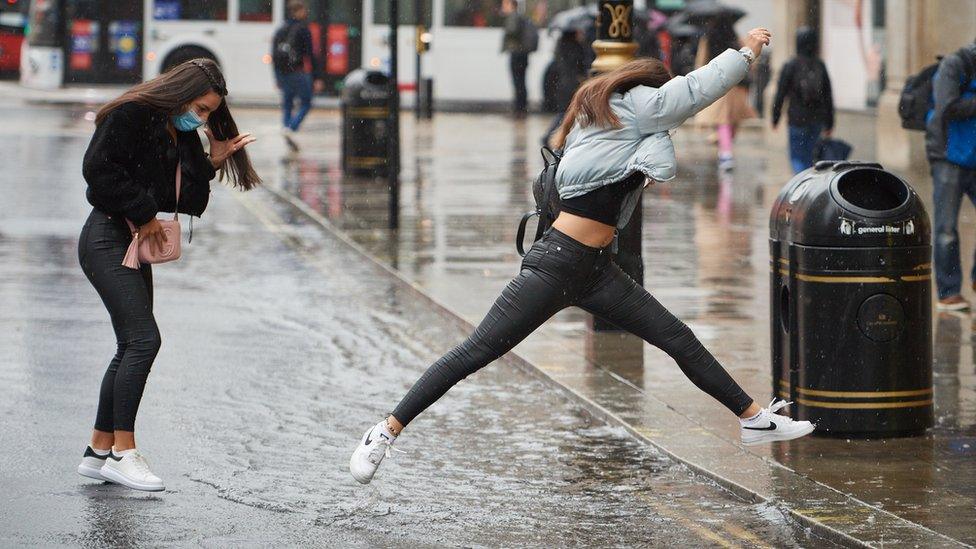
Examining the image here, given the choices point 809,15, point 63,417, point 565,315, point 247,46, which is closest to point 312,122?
point 247,46

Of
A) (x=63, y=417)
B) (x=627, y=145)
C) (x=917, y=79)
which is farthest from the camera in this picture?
(x=917, y=79)

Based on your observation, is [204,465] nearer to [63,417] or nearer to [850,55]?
[63,417]

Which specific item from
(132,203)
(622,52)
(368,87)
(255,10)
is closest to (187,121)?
(132,203)

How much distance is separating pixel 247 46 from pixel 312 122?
16.6 ft

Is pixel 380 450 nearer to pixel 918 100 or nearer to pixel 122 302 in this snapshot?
pixel 122 302

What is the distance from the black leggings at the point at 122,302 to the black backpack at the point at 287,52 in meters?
18.5

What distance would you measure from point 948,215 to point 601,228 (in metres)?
4.82

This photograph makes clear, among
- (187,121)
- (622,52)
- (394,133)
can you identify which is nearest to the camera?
(187,121)

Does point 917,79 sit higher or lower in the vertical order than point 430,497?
higher

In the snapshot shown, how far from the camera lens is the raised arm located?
6.49m

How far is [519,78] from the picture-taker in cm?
3350

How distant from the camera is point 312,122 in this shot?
3072cm

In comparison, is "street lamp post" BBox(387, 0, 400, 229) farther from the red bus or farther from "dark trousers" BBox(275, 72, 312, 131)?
the red bus

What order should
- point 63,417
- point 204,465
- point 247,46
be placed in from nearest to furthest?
point 204,465 < point 63,417 < point 247,46
